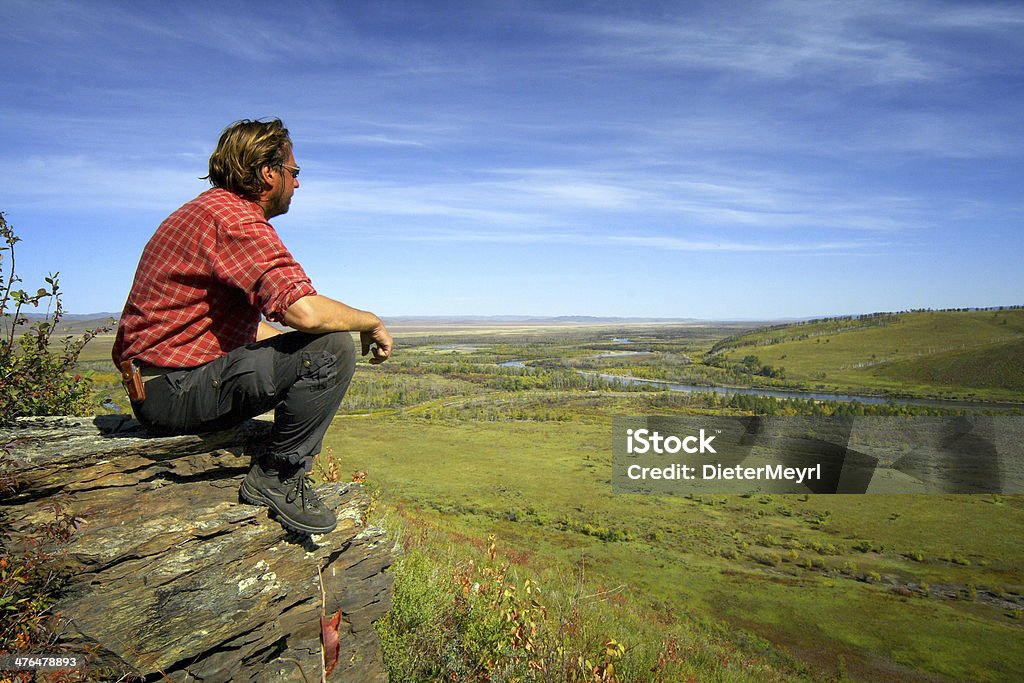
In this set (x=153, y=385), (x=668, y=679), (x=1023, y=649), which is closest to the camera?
(x=153, y=385)

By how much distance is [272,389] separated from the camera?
3.15m

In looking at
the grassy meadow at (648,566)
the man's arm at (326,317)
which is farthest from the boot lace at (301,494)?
the grassy meadow at (648,566)

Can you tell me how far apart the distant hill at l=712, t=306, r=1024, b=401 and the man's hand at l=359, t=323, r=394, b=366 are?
4047 inches

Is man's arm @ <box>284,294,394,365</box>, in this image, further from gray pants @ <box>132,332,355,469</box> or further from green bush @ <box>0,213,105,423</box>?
green bush @ <box>0,213,105,423</box>

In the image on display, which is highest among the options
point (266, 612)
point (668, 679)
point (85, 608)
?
point (85, 608)

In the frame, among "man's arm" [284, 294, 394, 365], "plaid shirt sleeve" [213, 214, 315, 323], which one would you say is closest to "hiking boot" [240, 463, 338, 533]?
"man's arm" [284, 294, 394, 365]

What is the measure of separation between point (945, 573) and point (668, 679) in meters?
28.5

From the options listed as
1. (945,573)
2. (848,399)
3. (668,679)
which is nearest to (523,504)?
(945,573)

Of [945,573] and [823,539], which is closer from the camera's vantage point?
[945,573]

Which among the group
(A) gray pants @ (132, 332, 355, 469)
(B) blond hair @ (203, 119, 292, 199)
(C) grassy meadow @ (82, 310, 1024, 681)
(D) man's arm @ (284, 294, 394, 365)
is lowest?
(C) grassy meadow @ (82, 310, 1024, 681)

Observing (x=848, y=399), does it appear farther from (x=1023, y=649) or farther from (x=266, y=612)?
(x=266, y=612)

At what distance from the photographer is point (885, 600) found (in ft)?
75.2

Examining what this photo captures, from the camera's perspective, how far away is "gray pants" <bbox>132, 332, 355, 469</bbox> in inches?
124

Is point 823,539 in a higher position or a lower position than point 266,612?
lower
